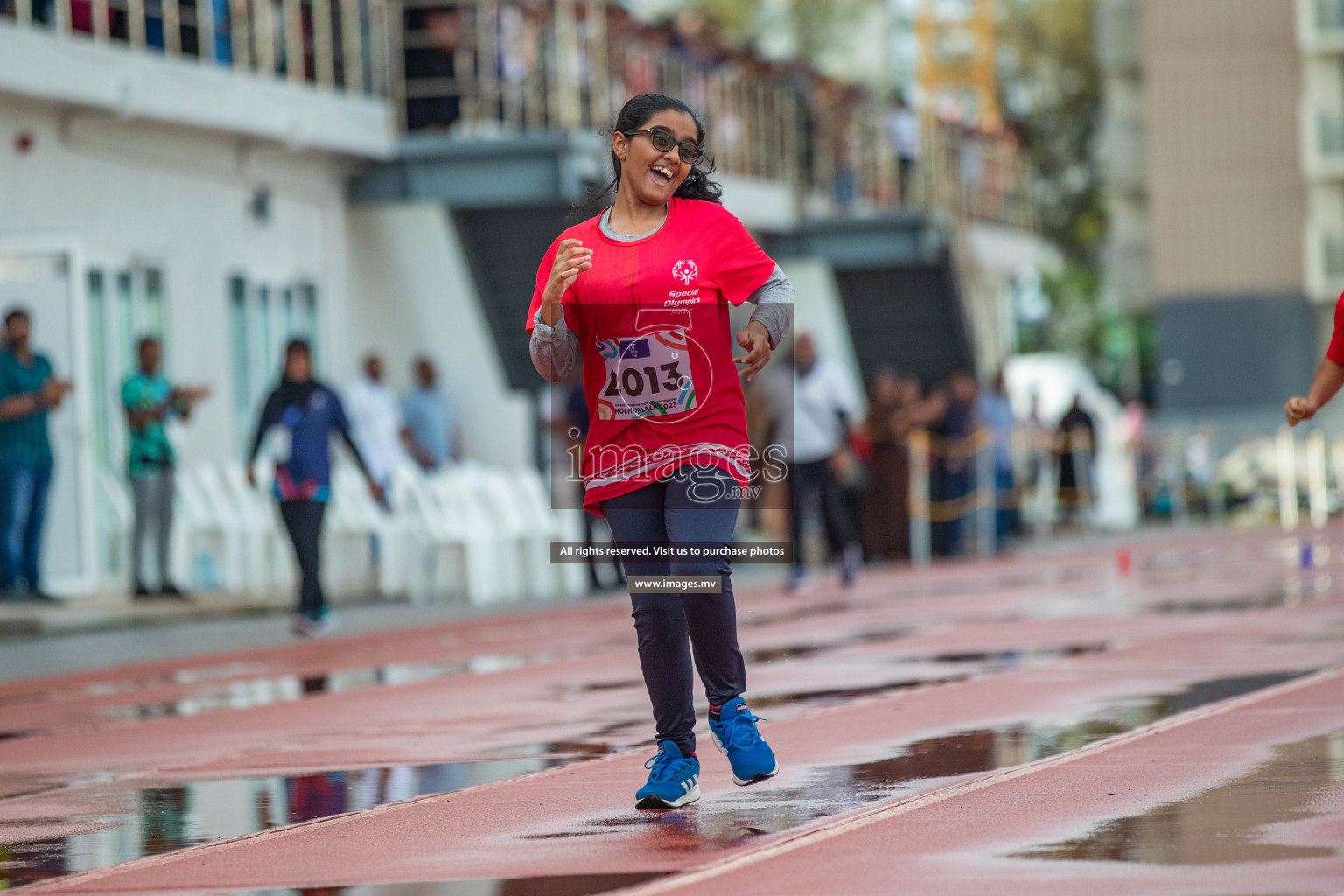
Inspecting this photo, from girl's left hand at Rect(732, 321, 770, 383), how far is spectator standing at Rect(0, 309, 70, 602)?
10.7m

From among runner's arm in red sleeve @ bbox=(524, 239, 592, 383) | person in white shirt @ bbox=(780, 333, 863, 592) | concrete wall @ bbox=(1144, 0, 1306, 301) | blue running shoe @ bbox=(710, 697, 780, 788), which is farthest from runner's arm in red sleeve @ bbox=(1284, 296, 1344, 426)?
concrete wall @ bbox=(1144, 0, 1306, 301)

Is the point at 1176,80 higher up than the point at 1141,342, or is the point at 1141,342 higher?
the point at 1176,80

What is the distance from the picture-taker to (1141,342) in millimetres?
78375

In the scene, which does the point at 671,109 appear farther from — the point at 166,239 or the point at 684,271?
the point at 166,239

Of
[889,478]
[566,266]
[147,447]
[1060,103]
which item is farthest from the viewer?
[1060,103]

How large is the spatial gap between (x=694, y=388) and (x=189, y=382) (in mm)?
15889

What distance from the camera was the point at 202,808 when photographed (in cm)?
762

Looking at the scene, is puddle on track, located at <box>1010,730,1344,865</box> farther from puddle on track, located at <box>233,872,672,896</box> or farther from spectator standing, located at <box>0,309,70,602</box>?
spectator standing, located at <box>0,309,70,602</box>

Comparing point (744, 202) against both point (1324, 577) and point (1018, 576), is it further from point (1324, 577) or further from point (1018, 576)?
point (1324, 577)

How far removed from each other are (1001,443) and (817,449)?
7.88 m

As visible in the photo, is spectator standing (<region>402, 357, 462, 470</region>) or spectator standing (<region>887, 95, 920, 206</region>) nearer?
spectator standing (<region>402, 357, 462, 470</region>)

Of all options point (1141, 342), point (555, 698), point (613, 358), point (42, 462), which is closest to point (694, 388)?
point (613, 358)

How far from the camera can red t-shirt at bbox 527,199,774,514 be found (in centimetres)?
672

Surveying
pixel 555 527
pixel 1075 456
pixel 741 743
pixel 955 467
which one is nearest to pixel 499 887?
pixel 741 743
